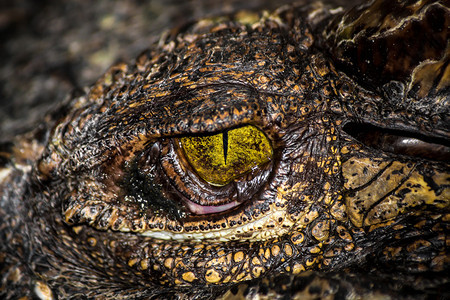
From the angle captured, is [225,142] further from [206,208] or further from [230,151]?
[206,208]

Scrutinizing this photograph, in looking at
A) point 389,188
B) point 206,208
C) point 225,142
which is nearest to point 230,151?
point 225,142

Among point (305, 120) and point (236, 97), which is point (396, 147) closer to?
point (305, 120)

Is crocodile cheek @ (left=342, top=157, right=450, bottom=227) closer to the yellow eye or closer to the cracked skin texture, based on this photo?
the cracked skin texture

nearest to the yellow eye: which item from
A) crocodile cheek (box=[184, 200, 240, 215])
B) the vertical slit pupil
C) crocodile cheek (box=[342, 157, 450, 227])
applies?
the vertical slit pupil

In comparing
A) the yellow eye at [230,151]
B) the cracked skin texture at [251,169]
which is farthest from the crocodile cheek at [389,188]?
the yellow eye at [230,151]

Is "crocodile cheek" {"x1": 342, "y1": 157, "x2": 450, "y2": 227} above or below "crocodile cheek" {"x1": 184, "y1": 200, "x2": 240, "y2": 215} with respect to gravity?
below

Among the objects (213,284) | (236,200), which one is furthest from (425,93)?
(213,284)
